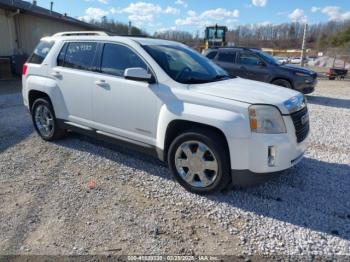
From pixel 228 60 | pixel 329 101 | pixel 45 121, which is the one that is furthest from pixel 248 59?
pixel 45 121

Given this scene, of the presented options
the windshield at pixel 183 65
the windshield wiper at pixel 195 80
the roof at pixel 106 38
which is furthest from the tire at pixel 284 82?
the windshield wiper at pixel 195 80

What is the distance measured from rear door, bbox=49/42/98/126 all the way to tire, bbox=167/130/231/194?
5.63 ft

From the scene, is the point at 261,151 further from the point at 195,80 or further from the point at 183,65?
the point at 183,65

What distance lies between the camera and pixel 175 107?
3727 mm

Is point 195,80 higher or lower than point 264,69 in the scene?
higher

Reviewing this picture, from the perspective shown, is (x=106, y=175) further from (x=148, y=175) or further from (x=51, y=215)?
(x=51, y=215)

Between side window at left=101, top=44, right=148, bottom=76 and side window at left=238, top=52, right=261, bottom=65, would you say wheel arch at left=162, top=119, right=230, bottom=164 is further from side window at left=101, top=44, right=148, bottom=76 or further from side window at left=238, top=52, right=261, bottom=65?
side window at left=238, top=52, right=261, bottom=65

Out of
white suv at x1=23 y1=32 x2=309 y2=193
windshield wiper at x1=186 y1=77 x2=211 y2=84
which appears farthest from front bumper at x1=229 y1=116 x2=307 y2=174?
windshield wiper at x1=186 y1=77 x2=211 y2=84

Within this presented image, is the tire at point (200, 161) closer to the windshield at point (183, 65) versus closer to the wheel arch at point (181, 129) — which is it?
the wheel arch at point (181, 129)

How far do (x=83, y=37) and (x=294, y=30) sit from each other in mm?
108832

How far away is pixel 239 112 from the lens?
3.33m

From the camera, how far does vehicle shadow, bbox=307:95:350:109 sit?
10219mm

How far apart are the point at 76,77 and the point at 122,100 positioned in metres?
1.06

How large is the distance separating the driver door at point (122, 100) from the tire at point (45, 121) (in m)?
1.18
